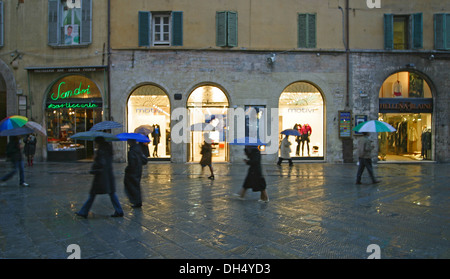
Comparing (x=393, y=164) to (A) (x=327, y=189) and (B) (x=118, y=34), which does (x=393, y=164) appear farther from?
(B) (x=118, y=34)

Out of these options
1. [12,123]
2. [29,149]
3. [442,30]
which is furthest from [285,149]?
[29,149]

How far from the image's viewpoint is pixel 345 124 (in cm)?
1653

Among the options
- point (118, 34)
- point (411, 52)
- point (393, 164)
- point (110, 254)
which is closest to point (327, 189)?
point (110, 254)

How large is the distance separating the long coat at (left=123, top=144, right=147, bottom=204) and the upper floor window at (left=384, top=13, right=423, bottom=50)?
15.0 m

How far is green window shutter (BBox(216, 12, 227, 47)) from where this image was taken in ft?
52.5

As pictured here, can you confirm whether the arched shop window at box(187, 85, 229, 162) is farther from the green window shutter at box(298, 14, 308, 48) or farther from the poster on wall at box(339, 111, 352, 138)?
the poster on wall at box(339, 111, 352, 138)

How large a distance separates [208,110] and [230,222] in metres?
11.3

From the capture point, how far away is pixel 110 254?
4238 millimetres

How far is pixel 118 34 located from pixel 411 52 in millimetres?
14936

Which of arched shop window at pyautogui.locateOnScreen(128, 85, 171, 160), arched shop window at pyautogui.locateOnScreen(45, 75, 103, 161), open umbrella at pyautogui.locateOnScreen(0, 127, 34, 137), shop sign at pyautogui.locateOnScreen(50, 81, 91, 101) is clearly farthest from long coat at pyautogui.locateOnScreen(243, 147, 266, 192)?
shop sign at pyautogui.locateOnScreen(50, 81, 91, 101)

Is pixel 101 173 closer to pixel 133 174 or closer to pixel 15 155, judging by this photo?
pixel 133 174

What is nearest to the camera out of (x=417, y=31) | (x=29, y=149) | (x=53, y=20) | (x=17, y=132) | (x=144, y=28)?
(x=17, y=132)

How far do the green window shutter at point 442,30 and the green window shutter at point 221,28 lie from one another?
35.5 feet

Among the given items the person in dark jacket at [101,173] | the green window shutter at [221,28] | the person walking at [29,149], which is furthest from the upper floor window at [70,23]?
the person in dark jacket at [101,173]
